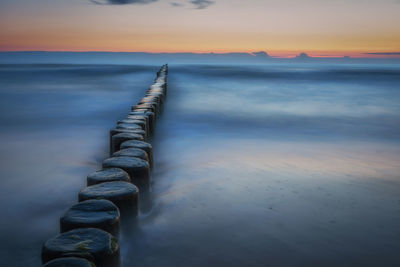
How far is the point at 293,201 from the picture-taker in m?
3.69

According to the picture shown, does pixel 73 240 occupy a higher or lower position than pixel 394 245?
higher

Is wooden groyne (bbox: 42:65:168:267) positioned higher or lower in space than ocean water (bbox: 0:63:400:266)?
higher

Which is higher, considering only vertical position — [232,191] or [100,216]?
[100,216]

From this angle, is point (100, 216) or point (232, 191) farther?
point (232, 191)

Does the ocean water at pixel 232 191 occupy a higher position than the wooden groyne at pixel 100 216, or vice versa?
the wooden groyne at pixel 100 216

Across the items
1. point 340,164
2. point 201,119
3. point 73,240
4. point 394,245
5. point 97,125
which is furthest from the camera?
point 201,119

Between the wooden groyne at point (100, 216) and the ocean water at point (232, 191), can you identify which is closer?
the wooden groyne at point (100, 216)

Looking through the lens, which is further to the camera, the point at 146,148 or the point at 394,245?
the point at 146,148

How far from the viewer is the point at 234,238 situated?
9.52 feet

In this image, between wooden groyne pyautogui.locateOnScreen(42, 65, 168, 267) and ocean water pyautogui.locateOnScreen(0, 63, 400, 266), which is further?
ocean water pyautogui.locateOnScreen(0, 63, 400, 266)

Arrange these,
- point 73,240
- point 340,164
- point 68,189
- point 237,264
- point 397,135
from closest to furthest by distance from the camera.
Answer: point 73,240, point 237,264, point 68,189, point 340,164, point 397,135

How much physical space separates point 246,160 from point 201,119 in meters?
3.94

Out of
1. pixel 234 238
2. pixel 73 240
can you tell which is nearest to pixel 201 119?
pixel 234 238

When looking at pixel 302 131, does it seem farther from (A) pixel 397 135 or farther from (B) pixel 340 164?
(B) pixel 340 164
